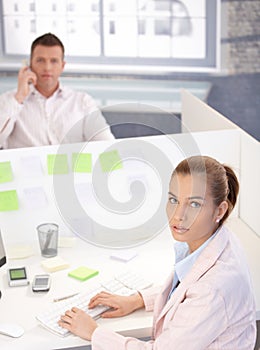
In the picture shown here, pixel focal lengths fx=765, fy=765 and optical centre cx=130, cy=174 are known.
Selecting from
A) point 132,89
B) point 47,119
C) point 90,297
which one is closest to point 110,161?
point 90,297

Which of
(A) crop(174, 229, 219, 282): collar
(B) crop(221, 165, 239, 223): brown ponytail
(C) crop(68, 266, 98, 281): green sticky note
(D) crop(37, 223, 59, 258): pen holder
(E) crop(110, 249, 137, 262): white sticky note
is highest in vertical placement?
(B) crop(221, 165, 239, 223): brown ponytail

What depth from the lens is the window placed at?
209 inches

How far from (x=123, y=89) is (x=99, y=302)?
3210mm

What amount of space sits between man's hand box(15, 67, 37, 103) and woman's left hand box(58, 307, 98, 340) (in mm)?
1823

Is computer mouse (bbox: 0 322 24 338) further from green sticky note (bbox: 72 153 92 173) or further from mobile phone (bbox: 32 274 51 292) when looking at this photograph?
green sticky note (bbox: 72 153 92 173)

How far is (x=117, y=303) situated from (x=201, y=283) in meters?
0.40

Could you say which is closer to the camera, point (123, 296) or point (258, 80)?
point (123, 296)

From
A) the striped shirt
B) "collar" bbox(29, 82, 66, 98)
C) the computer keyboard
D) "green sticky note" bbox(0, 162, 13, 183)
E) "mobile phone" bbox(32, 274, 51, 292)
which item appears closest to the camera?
the computer keyboard

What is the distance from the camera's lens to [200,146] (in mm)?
2891

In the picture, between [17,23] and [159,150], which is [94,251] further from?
[17,23]

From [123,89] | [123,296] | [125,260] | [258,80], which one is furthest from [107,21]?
[123,296]

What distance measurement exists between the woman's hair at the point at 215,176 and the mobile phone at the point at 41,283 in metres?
0.64

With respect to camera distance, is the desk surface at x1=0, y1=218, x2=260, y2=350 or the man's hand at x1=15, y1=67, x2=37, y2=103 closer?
the desk surface at x1=0, y1=218, x2=260, y2=350

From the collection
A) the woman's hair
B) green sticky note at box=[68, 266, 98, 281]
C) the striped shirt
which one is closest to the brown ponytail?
the woman's hair
